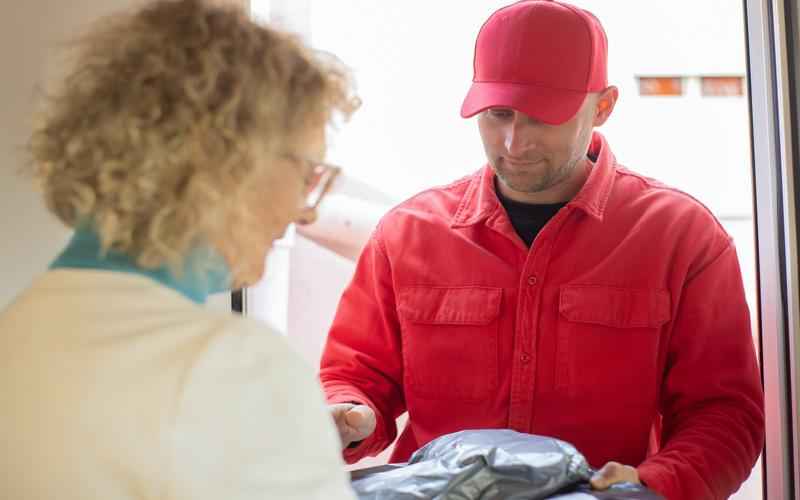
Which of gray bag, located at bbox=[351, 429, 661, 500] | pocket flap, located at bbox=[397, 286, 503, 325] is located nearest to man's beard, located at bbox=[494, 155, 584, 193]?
pocket flap, located at bbox=[397, 286, 503, 325]

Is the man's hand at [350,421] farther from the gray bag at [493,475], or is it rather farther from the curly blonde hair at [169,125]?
the curly blonde hair at [169,125]

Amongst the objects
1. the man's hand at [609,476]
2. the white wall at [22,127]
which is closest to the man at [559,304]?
the man's hand at [609,476]

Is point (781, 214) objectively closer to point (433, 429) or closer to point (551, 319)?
point (551, 319)

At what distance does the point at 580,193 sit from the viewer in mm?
2109

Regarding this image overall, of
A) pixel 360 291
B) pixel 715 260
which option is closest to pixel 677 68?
pixel 715 260

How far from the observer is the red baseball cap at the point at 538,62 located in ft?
6.69

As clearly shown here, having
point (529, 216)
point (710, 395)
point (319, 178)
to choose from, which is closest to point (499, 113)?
point (529, 216)

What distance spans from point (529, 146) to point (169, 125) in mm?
1241

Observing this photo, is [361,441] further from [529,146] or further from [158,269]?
[158,269]

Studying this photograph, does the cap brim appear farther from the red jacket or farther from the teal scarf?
the teal scarf

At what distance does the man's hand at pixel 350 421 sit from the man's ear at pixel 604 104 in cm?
84

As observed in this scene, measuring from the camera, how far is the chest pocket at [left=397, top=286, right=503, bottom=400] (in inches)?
82.2

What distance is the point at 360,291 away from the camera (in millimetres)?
2279

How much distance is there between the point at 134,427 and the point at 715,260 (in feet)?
4.93
